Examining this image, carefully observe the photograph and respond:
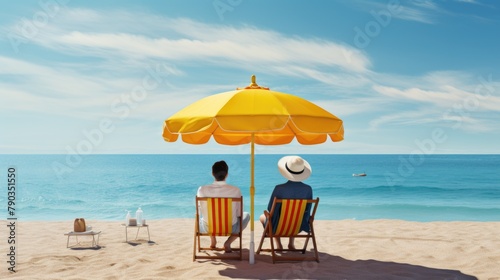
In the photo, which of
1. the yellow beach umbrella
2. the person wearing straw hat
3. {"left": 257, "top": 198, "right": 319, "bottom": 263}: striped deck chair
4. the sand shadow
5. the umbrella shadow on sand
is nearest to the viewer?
the yellow beach umbrella

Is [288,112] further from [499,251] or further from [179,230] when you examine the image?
[179,230]

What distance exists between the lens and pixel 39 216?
19.8 meters

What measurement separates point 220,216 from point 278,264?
0.85 meters

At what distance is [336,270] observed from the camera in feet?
17.6

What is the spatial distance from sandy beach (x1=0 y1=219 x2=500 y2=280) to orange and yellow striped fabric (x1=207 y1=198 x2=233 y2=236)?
1.20ft

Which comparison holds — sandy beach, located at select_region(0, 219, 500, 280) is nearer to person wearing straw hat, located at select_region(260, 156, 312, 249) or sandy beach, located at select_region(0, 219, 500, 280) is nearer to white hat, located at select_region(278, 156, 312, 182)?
person wearing straw hat, located at select_region(260, 156, 312, 249)

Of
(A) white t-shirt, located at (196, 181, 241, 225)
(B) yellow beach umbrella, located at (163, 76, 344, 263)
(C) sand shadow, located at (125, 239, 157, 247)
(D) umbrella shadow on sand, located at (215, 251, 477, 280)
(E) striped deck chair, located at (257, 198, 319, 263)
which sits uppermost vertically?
(B) yellow beach umbrella, located at (163, 76, 344, 263)

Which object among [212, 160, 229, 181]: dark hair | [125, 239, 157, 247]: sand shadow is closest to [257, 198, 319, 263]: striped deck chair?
[212, 160, 229, 181]: dark hair

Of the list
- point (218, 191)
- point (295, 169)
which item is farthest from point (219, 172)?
point (295, 169)

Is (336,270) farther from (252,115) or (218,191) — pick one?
(252,115)

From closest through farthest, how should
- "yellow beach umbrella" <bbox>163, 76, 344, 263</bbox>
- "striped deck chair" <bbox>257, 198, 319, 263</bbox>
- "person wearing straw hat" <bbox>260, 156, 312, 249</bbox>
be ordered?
1. "yellow beach umbrella" <bbox>163, 76, 344, 263</bbox>
2. "striped deck chair" <bbox>257, 198, 319, 263</bbox>
3. "person wearing straw hat" <bbox>260, 156, 312, 249</bbox>

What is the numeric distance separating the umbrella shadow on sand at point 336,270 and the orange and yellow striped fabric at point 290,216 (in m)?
0.38

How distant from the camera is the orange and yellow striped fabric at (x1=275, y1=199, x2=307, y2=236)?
5457 mm

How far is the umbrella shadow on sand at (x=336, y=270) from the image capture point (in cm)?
510
